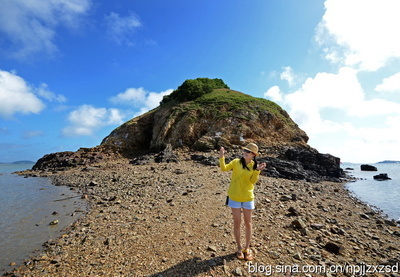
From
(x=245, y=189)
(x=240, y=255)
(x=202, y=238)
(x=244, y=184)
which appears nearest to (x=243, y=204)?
(x=245, y=189)

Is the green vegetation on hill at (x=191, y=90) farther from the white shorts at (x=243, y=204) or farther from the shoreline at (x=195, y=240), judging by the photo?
the white shorts at (x=243, y=204)

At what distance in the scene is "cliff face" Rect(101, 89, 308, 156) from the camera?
29.3m

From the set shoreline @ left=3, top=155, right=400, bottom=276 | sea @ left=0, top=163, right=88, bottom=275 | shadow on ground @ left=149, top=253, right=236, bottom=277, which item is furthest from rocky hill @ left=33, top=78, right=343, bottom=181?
shadow on ground @ left=149, top=253, right=236, bottom=277

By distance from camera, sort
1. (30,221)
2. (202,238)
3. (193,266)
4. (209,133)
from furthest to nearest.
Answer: (209,133) → (30,221) → (202,238) → (193,266)

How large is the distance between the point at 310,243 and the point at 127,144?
3482 centimetres

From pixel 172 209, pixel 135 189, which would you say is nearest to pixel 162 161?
pixel 135 189

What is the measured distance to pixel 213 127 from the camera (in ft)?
102

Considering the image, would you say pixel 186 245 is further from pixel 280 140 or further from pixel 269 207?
pixel 280 140

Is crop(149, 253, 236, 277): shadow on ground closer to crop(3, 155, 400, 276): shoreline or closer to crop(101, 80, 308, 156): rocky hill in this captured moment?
crop(3, 155, 400, 276): shoreline

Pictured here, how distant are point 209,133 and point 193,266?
1011 inches

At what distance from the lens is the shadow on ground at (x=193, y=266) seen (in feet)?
14.2

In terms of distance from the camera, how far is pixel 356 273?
15.6 ft

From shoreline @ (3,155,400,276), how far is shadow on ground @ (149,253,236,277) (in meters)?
0.02

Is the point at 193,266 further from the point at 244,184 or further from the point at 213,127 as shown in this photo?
the point at 213,127
